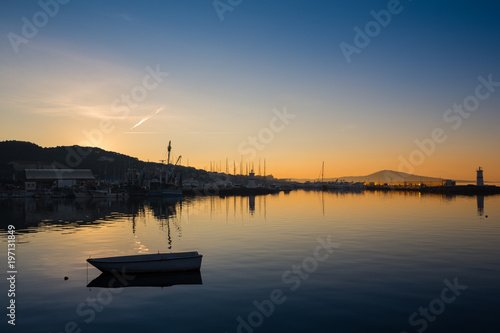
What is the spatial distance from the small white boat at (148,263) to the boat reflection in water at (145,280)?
0.33 m

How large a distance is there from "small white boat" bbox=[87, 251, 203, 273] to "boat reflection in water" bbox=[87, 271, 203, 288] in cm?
33

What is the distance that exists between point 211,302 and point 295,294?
16.0ft

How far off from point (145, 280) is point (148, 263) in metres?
1.15

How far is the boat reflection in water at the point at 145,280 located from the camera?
22828 millimetres

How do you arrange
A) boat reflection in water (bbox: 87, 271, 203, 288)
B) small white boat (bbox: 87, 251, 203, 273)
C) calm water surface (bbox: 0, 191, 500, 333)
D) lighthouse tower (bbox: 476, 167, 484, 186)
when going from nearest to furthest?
calm water surface (bbox: 0, 191, 500, 333), boat reflection in water (bbox: 87, 271, 203, 288), small white boat (bbox: 87, 251, 203, 273), lighthouse tower (bbox: 476, 167, 484, 186)

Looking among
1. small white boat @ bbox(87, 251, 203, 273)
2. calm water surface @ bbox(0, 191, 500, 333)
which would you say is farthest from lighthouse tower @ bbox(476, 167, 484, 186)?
small white boat @ bbox(87, 251, 203, 273)

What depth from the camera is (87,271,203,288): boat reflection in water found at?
22.8 m

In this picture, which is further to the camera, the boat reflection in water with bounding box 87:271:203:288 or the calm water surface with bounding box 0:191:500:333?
the boat reflection in water with bounding box 87:271:203:288

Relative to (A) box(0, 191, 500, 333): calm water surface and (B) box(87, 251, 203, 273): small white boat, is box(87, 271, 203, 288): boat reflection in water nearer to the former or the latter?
(B) box(87, 251, 203, 273): small white boat

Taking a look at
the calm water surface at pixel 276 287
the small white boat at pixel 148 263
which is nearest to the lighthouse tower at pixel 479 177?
the calm water surface at pixel 276 287

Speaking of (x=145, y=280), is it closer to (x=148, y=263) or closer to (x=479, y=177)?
(x=148, y=263)

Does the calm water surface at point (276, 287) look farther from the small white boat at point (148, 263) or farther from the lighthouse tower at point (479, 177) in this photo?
the lighthouse tower at point (479, 177)

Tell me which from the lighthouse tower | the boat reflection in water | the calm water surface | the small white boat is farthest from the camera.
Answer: the lighthouse tower

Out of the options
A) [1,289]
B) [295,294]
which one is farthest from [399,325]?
[1,289]
